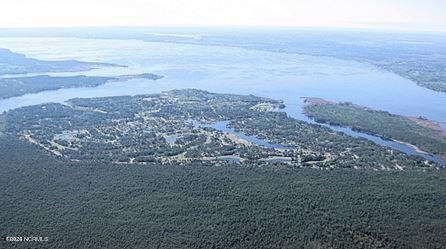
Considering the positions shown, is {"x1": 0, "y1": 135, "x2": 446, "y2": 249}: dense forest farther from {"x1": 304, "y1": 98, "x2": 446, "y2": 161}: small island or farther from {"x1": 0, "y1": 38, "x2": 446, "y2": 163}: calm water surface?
{"x1": 0, "y1": 38, "x2": 446, "y2": 163}: calm water surface

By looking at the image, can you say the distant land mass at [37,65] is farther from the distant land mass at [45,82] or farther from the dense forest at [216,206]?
the dense forest at [216,206]

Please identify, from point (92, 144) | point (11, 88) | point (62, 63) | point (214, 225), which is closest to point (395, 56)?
point (62, 63)

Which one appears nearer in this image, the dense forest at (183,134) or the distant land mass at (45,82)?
the dense forest at (183,134)

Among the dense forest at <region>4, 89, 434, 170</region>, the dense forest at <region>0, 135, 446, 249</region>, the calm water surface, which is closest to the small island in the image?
the calm water surface

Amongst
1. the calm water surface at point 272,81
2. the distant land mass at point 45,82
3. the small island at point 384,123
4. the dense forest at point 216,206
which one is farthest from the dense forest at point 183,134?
the distant land mass at point 45,82

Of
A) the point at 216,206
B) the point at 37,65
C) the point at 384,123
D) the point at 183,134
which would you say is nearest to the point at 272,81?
the point at 384,123

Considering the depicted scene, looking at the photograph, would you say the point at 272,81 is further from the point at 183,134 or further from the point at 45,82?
the point at 183,134
